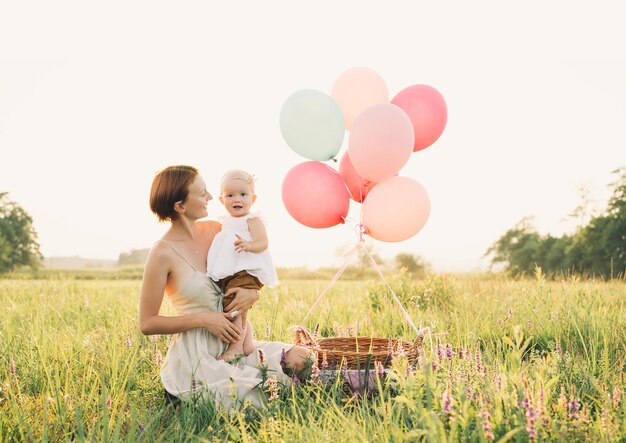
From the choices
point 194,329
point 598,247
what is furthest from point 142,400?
point 598,247

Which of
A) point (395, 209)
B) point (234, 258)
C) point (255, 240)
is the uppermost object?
point (395, 209)

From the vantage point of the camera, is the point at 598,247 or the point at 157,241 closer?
the point at 157,241

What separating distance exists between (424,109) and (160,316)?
8.65ft

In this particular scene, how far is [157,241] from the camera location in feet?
10.2

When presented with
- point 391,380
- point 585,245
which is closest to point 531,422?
point 391,380

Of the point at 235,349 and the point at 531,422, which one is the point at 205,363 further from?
the point at 531,422

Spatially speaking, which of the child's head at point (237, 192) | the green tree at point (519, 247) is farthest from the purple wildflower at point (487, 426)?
the green tree at point (519, 247)

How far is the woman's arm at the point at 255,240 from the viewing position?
10.2 feet

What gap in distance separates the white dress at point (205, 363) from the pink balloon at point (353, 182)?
1.61 metres

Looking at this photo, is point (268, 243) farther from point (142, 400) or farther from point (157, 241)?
point (142, 400)

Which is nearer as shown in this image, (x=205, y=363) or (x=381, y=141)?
(x=205, y=363)

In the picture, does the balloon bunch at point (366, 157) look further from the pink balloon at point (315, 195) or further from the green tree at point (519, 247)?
the green tree at point (519, 247)

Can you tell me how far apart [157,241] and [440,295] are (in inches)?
150

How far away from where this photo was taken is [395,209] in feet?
13.1
